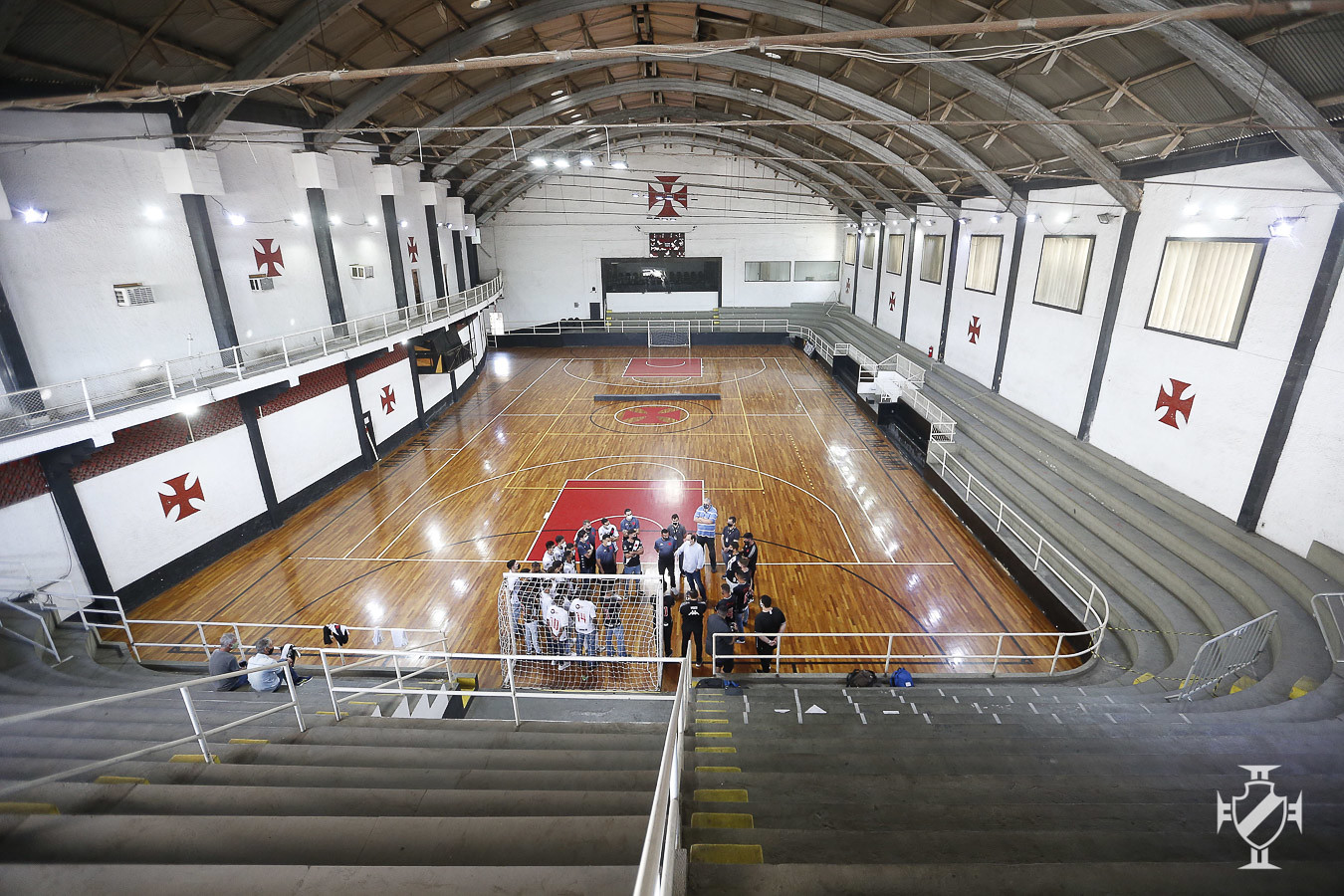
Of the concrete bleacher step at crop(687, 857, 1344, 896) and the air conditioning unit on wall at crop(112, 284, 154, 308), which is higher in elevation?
the air conditioning unit on wall at crop(112, 284, 154, 308)

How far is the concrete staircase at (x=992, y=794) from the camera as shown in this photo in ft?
9.90

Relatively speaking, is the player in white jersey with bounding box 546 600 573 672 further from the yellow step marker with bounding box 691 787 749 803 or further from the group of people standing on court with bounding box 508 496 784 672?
the yellow step marker with bounding box 691 787 749 803

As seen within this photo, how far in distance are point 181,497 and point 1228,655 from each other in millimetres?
15959

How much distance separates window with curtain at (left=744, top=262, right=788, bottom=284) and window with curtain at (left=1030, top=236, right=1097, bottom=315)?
63.8 ft

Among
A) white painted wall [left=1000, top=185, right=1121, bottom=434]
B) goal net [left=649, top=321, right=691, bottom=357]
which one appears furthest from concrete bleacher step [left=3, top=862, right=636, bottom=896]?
goal net [left=649, top=321, right=691, bottom=357]

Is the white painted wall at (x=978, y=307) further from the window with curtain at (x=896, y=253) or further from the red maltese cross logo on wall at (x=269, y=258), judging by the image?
the red maltese cross logo on wall at (x=269, y=258)

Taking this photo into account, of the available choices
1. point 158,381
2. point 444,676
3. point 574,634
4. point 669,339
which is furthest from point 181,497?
point 669,339

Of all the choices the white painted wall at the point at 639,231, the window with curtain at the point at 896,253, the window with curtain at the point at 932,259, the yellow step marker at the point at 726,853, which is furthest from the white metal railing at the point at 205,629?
the white painted wall at the point at 639,231

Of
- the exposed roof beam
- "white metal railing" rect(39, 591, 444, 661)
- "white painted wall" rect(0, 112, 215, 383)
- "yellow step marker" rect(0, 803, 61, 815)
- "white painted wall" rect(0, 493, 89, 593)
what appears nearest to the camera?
"yellow step marker" rect(0, 803, 61, 815)

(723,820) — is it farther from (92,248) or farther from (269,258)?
(269,258)

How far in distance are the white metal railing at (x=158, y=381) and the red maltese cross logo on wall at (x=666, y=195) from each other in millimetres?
18745

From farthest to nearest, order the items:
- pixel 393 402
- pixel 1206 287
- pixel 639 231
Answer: pixel 639 231 → pixel 393 402 → pixel 1206 287

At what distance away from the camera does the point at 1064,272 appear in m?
13.8
